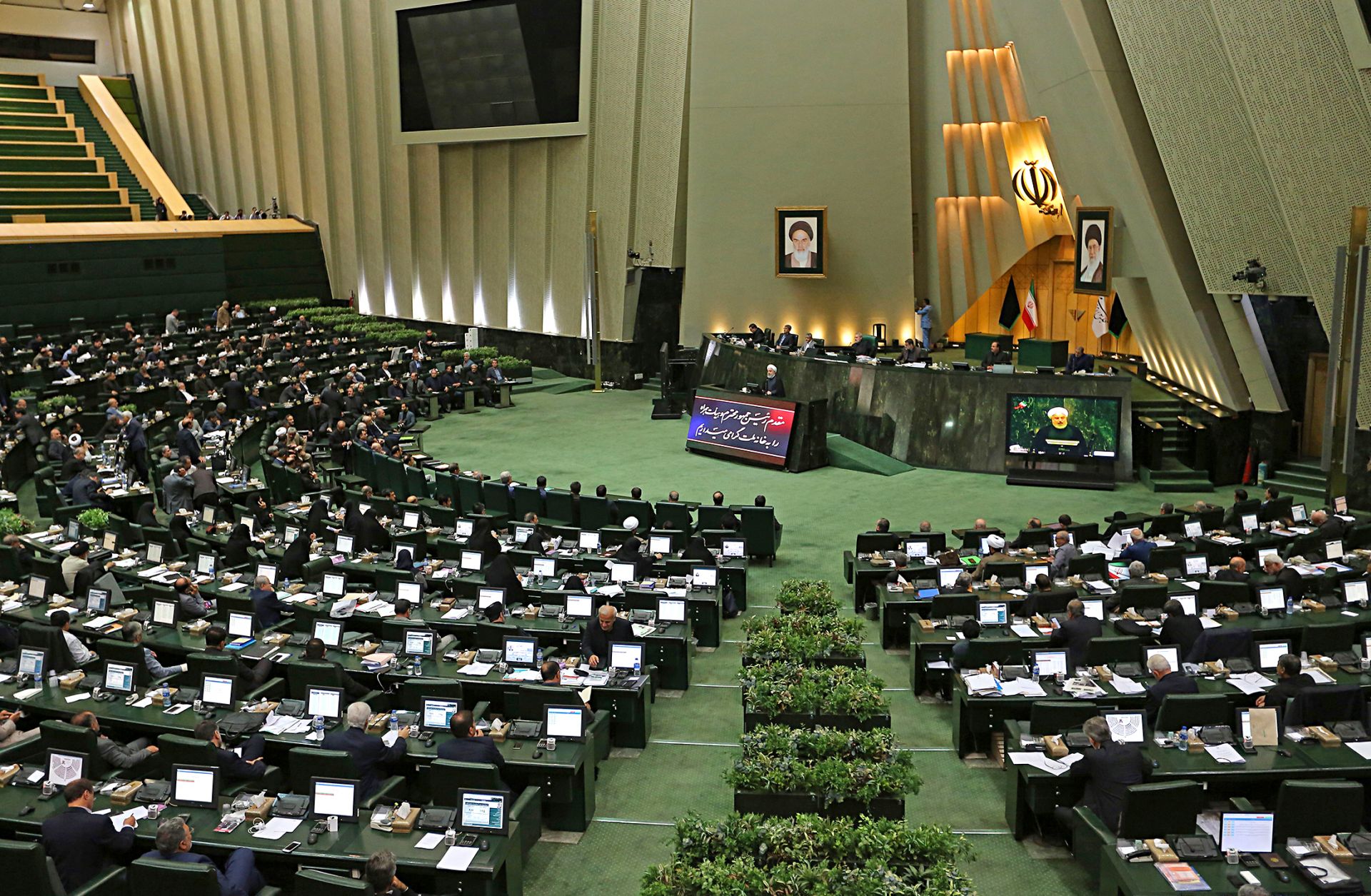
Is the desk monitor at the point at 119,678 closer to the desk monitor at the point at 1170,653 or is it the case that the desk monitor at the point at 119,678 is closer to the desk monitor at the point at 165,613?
the desk monitor at the point at 165,613

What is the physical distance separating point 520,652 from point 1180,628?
6.16m

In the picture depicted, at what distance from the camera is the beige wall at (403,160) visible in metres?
30.9

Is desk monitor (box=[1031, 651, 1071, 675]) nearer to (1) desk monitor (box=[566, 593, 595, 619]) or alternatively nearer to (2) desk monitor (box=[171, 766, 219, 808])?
(1) desk monitor (box=[566, 593, 595, 619])

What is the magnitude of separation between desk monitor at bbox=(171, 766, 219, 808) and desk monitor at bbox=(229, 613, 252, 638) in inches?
133

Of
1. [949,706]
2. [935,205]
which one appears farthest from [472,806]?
[935,205]

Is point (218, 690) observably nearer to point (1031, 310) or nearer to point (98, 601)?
point (98, 601)

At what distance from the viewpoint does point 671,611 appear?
12.3 metres

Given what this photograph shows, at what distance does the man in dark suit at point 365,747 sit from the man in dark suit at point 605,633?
2638 millimetres

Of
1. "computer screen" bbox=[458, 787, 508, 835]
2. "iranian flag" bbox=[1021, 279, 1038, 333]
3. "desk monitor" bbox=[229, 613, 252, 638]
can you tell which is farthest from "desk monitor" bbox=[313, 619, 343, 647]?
"iranian flag" bbox=[1021, 279, 1038, 333]

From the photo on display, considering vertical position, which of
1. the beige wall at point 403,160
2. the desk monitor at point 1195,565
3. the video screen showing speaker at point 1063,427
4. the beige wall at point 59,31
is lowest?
the desk monitor at point 1195,565

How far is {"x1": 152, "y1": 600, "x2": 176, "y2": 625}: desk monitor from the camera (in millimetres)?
12289

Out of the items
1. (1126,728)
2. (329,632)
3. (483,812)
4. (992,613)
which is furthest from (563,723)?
(992,613)

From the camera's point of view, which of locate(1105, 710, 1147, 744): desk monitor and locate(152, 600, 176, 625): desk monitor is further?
locate(152, 600, 176, 625): desk monitor

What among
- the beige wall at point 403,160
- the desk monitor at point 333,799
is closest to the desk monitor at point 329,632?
the desk monitor at point 333,799
